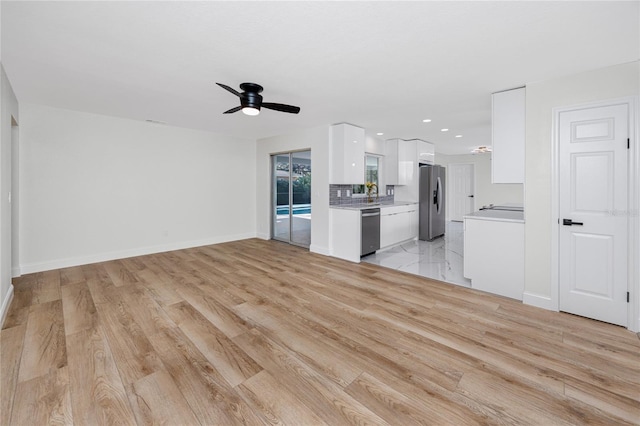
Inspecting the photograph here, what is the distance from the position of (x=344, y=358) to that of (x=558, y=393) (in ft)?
4.48

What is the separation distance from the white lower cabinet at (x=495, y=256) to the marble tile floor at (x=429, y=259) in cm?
28

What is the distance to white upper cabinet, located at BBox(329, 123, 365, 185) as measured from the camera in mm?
5102

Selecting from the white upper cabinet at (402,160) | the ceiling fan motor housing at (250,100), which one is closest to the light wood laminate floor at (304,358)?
the ceiling fan motor housing at (250,100)

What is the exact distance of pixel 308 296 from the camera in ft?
10.6

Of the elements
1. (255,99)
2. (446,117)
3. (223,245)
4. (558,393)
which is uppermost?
(446,117)

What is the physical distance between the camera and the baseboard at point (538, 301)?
2.90m

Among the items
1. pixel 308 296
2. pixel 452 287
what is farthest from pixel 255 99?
pixel 452 287

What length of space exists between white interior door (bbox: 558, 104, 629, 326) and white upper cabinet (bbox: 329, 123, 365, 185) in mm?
3077

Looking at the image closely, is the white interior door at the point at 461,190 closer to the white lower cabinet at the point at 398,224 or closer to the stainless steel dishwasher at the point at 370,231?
the white lower cabinet at the point at 398,224

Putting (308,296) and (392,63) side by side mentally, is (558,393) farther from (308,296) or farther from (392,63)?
(392,63)

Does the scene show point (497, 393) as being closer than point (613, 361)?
Yes

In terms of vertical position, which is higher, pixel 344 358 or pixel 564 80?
pixel 564 80

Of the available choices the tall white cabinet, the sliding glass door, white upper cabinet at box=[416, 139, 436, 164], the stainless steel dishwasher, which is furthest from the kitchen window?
the sliding glass door

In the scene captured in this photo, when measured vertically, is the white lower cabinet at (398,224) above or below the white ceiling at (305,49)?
below
